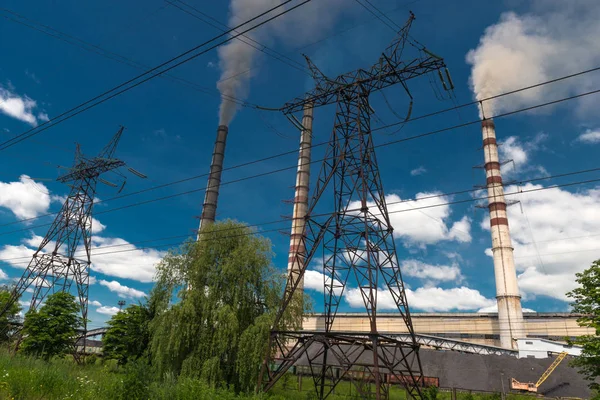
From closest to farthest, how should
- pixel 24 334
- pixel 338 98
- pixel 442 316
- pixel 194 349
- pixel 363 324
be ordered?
1. pixel 338 98
2. pixel 194 349
3. pixel 24 334
4. pixel 442 316
5. pixel 363 324

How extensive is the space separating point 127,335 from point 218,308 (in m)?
13.9

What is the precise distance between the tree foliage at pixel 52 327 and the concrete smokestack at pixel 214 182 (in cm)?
2684

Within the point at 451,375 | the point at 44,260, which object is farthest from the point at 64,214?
the point at 451,375

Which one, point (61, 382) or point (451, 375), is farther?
point (451, 375)

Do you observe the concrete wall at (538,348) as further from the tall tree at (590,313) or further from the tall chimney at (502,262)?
the tall tree at (590,313)

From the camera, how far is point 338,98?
19312 mm

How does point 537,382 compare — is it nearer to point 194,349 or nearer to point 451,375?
point 451,375

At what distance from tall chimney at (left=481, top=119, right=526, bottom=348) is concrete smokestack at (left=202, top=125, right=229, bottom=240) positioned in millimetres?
38259

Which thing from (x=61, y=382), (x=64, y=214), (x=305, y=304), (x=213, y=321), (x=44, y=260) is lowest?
(x=61, y=382)

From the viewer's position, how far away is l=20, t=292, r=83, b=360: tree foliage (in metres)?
29.8

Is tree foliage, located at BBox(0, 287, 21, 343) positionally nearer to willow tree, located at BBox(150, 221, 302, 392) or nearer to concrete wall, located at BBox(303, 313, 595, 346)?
willow tree, located at BBox(150, 221, 302, 392)

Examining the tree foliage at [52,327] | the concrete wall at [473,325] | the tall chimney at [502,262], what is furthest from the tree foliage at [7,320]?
the tall chimney at [502,262]

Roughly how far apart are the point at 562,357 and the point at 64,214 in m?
46.1

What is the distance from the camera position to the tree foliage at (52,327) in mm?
29750
